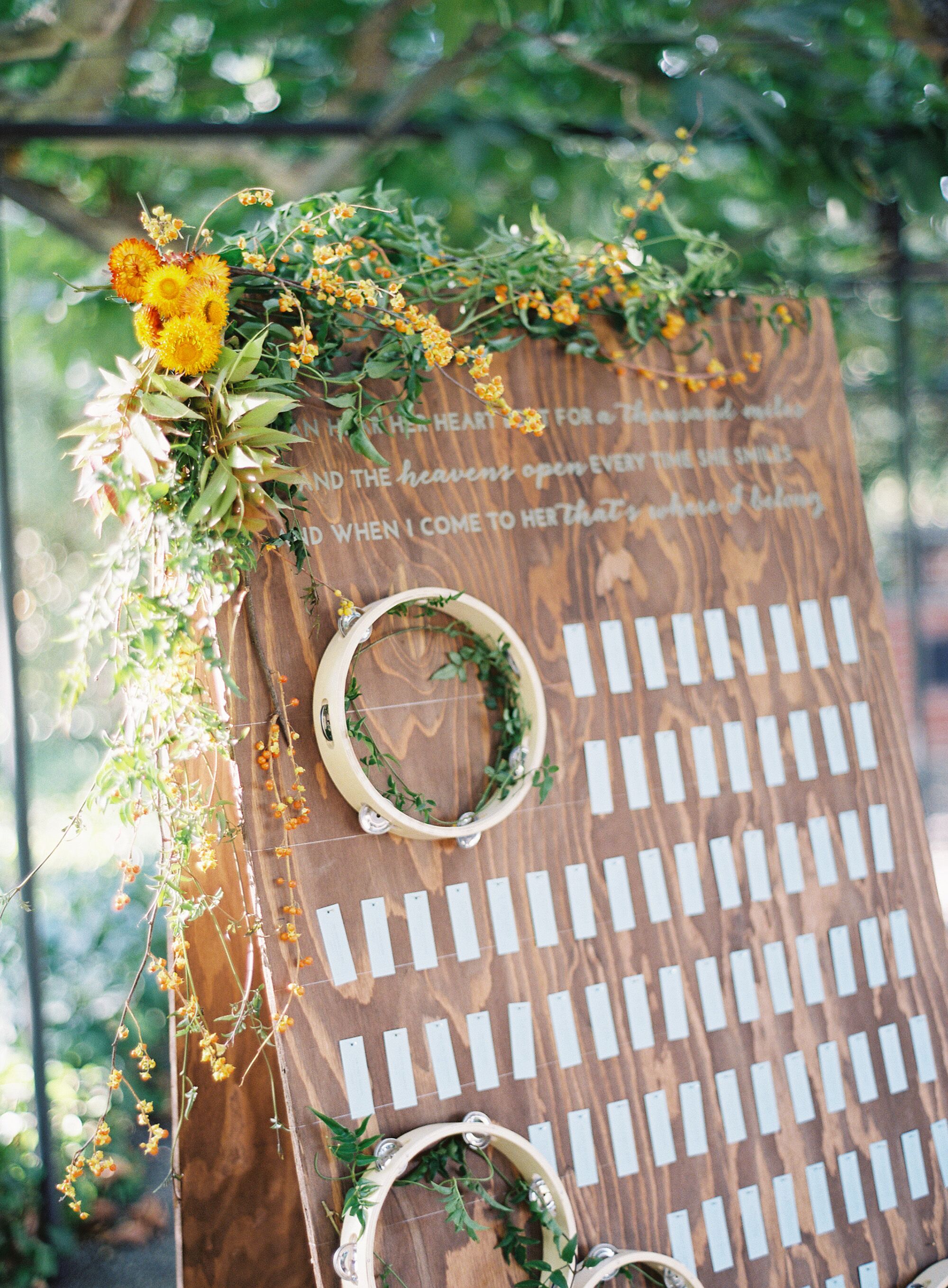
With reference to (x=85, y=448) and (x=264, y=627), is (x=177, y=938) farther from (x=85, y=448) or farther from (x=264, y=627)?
(x=85, y=448)

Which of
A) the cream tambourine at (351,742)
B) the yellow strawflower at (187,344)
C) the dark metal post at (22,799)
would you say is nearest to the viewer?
the yellow strawflower at (187,344)

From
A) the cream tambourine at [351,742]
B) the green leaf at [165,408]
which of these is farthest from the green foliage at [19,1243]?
the green leaf at [165,408]

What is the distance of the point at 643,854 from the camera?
149 cm

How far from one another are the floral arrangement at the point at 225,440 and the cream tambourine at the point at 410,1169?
150mm

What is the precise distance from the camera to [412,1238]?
1259 millimetres

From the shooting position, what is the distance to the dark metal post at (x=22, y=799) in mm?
2020

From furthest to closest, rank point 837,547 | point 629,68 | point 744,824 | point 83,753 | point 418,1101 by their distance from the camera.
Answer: point 83,753 → point 629,68 → point 837,547 → point 744,824 → point 418,1101

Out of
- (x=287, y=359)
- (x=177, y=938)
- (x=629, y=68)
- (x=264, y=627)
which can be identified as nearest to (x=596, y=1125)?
(x=177, y=938)

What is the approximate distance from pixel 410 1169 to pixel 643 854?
1.81 feet

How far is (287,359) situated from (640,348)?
0.61 m

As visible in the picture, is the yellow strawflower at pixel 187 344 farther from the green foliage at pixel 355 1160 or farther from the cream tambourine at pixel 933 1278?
the cream tambourine at pixel 933 1278

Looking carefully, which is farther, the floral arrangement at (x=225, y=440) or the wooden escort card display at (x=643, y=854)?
the wooden escort card display at (x=643, y=854)

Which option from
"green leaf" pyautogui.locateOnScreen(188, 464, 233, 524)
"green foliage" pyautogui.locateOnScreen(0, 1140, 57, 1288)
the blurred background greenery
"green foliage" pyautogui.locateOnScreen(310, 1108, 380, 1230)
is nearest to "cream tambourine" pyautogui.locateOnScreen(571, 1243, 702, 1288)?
"green foliage" pyautogui.locateOnScreen(310, 1108, 380, 1230)

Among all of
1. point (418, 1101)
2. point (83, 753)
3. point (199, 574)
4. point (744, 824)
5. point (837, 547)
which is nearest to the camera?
point (199, 574)
